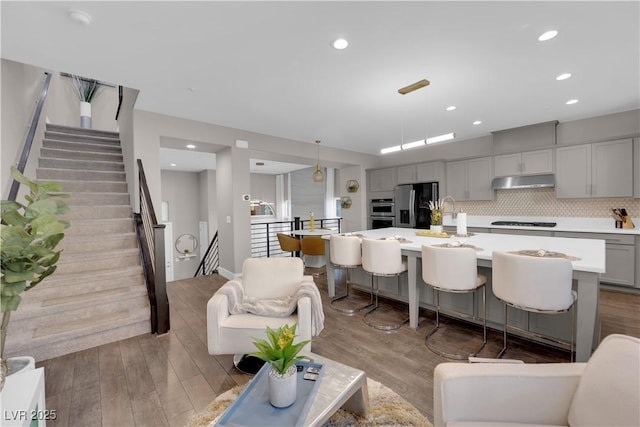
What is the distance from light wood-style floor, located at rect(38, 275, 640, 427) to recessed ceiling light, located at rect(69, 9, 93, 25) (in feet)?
8.66

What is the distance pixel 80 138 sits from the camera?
195 inches

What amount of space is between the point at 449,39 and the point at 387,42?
1.63ft

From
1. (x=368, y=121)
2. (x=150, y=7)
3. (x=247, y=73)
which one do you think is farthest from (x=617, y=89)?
(x=150, y=7)

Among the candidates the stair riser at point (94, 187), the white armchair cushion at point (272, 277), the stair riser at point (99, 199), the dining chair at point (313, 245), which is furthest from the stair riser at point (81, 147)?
the white armchair cushion at point (272, 277)

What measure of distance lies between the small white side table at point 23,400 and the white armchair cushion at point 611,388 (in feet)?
6.97

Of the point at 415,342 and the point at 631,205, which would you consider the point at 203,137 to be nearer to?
the point at 415,342

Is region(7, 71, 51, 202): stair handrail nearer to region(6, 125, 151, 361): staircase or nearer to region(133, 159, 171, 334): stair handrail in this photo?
region(6, 125, 151, 361): staircase

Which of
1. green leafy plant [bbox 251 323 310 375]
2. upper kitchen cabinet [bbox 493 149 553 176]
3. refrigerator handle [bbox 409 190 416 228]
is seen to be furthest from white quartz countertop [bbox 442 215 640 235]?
green leafy plant [bbox 251 323 310 375]

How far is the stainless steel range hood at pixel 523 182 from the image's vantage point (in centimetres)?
455

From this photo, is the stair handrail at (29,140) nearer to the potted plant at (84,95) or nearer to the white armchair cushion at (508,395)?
the potted plant at (84,95)

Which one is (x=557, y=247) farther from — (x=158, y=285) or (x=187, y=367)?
(x=158, y=285)

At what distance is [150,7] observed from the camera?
1.84m

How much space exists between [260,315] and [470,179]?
504 cm

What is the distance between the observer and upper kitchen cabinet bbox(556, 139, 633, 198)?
3924 mm
